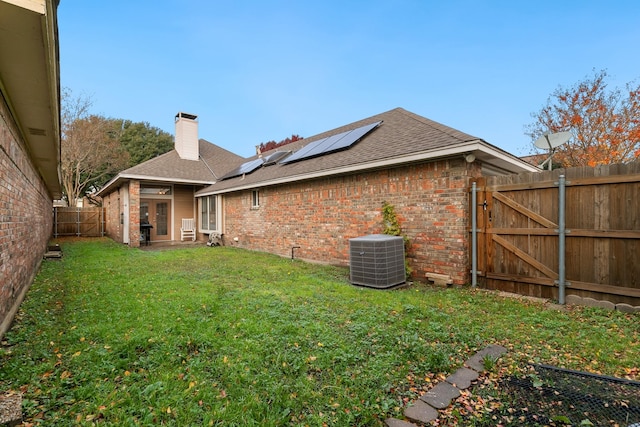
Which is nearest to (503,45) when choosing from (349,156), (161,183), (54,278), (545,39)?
(545,39)

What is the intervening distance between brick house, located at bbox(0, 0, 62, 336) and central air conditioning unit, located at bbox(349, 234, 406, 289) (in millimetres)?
4847

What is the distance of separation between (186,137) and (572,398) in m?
17.8

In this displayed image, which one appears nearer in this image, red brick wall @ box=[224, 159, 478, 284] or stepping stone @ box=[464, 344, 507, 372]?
stepping stone @ box=[464, 344, 507, 372]

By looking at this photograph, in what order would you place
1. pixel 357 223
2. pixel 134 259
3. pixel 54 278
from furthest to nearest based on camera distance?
pixel 134 259 → pixel 357 223 → pixel 54 278

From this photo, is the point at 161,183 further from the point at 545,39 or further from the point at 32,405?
the point at 545,39

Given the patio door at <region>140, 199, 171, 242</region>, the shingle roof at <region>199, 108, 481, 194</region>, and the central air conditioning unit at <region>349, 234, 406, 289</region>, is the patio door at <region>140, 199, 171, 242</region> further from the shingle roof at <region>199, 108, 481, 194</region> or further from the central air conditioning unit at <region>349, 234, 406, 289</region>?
the central air conditioning unit at <region>349, 234, 406, 289</region>

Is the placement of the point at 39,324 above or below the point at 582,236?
below

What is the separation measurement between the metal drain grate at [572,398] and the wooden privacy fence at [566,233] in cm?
251

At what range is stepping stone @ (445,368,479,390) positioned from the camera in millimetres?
2426

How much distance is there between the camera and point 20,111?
4020mm

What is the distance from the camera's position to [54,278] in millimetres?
6227

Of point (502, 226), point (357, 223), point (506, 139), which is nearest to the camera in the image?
point (502, 226)

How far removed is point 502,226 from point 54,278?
28.7 ft

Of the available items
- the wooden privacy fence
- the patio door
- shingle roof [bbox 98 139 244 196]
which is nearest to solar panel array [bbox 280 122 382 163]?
the wooden privacy fence
